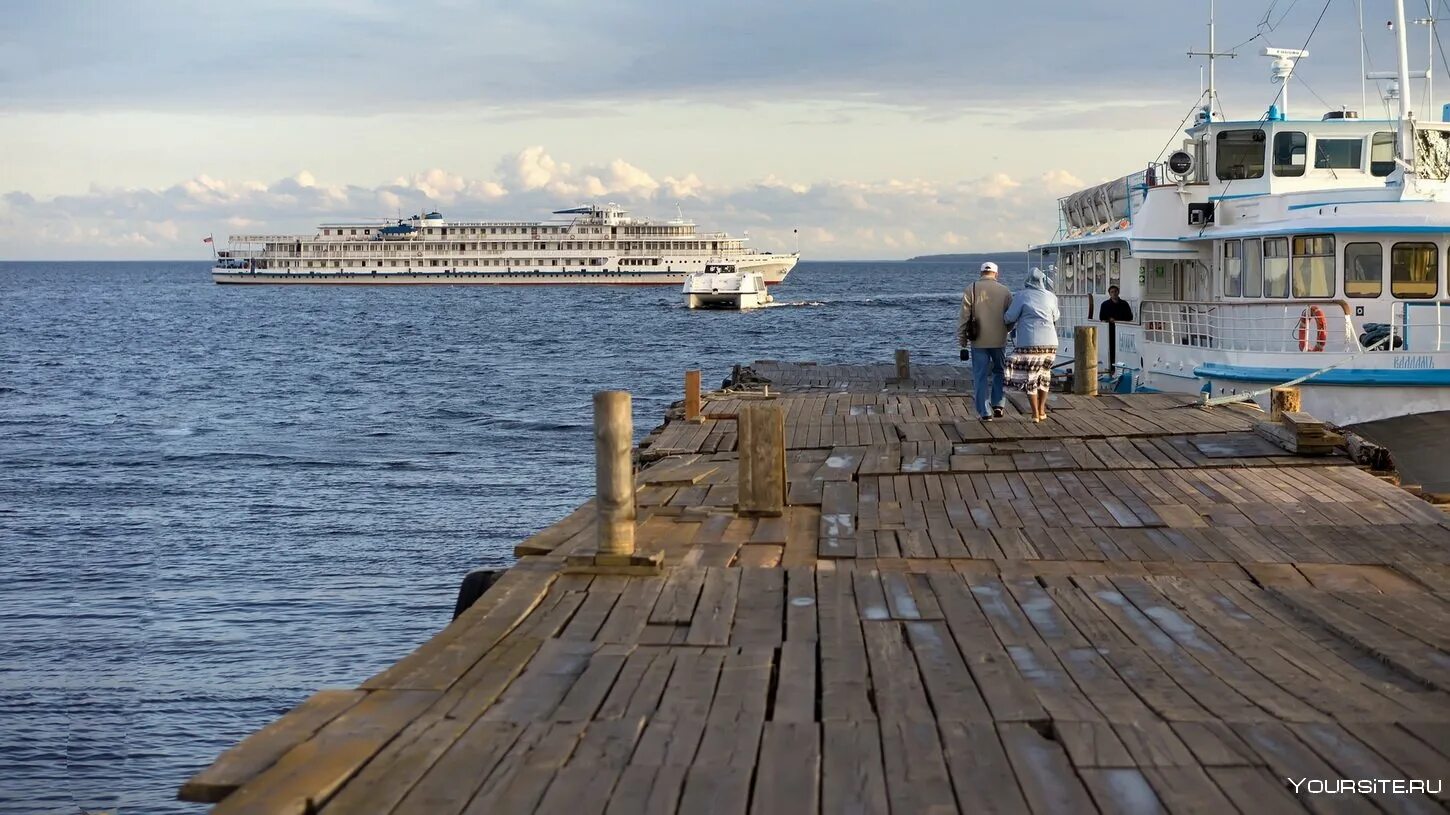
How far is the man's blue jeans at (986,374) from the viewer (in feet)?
51.0

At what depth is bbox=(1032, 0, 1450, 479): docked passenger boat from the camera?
1795 centimetres

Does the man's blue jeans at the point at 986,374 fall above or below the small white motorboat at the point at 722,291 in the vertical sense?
below

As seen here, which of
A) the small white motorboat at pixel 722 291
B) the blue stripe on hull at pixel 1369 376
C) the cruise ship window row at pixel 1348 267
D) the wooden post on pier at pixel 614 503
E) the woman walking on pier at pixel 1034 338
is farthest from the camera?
the small white motorboat at pixel 722 291

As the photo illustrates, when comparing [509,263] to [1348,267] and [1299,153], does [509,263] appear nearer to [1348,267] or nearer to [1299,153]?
[1299,153]

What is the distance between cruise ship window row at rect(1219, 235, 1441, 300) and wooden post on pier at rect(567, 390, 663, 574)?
13946mm

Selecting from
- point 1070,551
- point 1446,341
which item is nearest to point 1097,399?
point 1446,341

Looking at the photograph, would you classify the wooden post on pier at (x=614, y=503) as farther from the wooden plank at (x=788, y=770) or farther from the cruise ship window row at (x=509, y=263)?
the cruise ship window row at (x=509, y=263)

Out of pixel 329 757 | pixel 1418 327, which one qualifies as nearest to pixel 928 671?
pixel 329 757

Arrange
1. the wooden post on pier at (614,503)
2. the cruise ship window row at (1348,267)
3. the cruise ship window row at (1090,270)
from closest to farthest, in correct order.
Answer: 1. the wooden post on pier at (614,503)
2. the cruise ship window row at (1348,267)
3. the cruise ship window row at (1090,270)

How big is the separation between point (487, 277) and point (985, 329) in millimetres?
133376

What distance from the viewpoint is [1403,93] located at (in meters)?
21.3

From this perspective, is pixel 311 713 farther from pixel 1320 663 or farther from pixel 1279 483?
pixel 1279 483

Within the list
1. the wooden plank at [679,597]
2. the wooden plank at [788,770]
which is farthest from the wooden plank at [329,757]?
the wooden plank at [679,597]

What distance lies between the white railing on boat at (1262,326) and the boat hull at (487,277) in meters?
117
